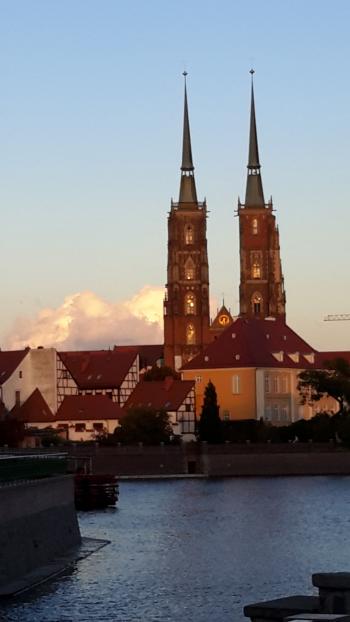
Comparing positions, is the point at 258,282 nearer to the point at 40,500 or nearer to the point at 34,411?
the point at 34,411

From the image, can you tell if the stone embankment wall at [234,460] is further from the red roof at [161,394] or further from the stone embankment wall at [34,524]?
the stone embankment wall at [34,524]

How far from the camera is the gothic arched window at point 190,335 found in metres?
184

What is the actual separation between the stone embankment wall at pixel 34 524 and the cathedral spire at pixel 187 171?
447 feet

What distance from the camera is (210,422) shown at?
437 feet

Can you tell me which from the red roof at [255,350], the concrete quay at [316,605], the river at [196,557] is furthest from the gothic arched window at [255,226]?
the concrete quay at [316,605]

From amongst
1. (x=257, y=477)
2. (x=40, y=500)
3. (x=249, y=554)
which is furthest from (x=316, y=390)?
(x=40, y=500)

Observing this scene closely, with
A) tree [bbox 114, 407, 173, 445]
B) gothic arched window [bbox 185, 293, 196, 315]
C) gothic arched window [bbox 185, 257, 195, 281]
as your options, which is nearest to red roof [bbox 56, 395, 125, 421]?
tree [bbox 114, 407, 173, 445]

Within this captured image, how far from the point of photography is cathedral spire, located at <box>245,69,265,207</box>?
19112cm

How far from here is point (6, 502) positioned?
42312 mm

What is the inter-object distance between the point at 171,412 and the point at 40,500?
9955cm

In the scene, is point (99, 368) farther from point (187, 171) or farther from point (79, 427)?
point (187, 171)

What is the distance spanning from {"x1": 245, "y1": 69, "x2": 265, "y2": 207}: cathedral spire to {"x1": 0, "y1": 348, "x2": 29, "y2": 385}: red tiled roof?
47697 millimetres

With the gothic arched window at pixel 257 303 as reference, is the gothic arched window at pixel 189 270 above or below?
above

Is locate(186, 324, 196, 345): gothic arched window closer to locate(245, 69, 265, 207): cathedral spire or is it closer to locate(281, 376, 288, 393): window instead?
locate(245, 69, 265, 207): cathedral spire
